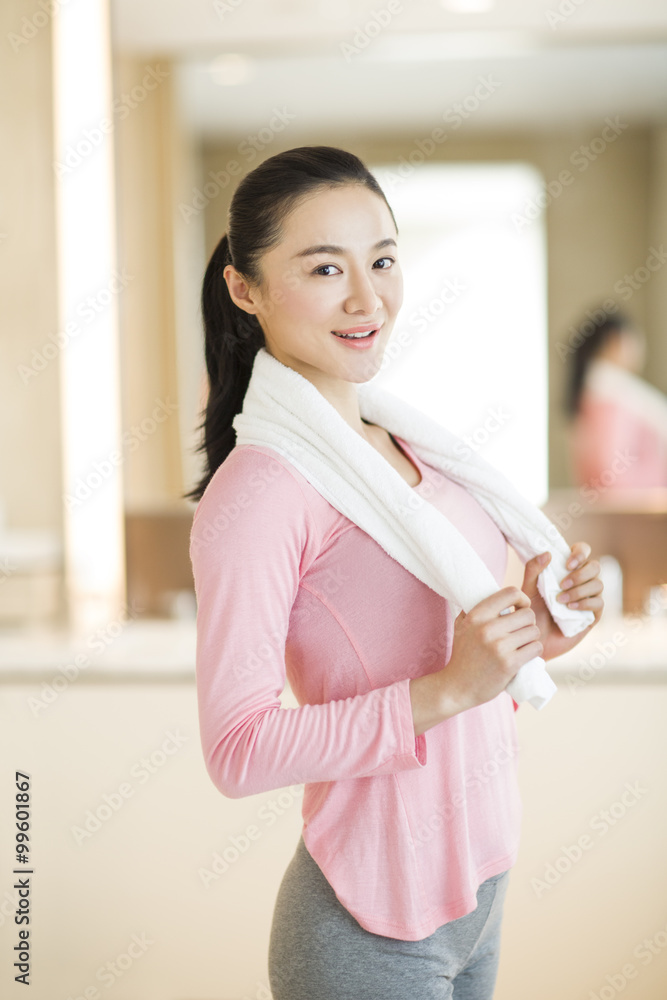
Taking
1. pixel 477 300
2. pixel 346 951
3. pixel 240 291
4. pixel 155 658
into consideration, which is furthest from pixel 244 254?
pixel 477 300

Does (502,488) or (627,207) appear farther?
(627,207)

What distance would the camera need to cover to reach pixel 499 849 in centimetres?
71

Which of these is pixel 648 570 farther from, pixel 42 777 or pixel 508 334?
pixel 42 777

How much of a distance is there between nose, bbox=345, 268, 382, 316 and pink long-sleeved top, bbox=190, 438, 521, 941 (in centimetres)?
12

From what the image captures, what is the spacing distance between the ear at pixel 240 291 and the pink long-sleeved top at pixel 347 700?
12 cm

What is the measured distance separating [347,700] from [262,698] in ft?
0.19

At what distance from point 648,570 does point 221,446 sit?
50.5 inches

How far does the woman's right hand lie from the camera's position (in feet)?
1.86

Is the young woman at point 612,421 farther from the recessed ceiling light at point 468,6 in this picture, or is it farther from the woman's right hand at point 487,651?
the woman's right hand at point 487,651

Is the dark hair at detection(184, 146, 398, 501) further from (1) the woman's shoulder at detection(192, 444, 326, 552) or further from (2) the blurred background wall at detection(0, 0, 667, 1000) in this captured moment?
(2) the blurred background wall at detection(0, 0, 667, 1000)

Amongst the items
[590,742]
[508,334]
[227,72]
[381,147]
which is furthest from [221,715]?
[227,72]

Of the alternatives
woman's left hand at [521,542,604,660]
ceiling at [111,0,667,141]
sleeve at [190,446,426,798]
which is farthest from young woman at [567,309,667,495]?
sleeve at [190,446,426,798]

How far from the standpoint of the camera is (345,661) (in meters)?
0.64

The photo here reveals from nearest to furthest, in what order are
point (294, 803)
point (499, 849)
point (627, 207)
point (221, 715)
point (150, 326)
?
point (221, 715), point (499, 849), point (294, 803), point (627, 207), point (150, 326)
